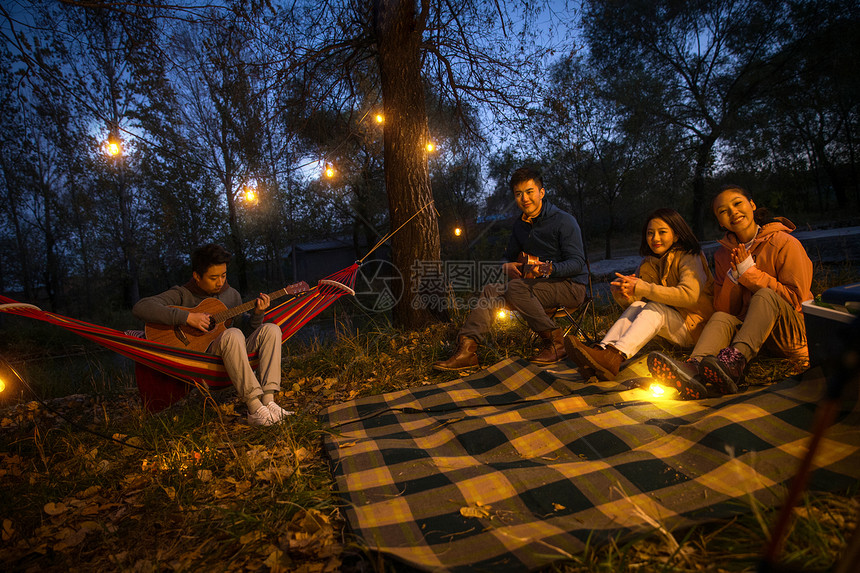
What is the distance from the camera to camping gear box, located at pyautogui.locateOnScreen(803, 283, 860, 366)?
5.13ft

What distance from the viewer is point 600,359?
221 cm

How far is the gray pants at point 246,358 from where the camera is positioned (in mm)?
2172

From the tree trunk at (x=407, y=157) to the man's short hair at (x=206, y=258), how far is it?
1529 millimetres

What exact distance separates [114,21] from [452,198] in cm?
852

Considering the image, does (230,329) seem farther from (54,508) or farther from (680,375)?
(680,375)

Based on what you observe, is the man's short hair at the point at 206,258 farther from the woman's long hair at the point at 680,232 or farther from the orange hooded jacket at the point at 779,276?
the orange hooded jacket at the point at 779,276

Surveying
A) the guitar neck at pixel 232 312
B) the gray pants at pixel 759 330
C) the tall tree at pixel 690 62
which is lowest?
the gray pants at pixel 759 330

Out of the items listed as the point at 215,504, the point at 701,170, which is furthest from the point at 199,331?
the point at 701,170

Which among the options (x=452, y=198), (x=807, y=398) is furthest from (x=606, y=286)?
(x=452, y=198)

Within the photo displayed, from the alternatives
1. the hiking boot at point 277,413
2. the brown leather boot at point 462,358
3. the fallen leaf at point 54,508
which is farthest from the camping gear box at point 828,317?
the fallen leaf at point 54,508

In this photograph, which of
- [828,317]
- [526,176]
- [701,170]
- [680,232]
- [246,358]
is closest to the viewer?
[828,317]

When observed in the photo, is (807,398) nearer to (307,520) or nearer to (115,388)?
(307,520)

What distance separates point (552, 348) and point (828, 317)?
1.33 meters

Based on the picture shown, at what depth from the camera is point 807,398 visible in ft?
5.22
